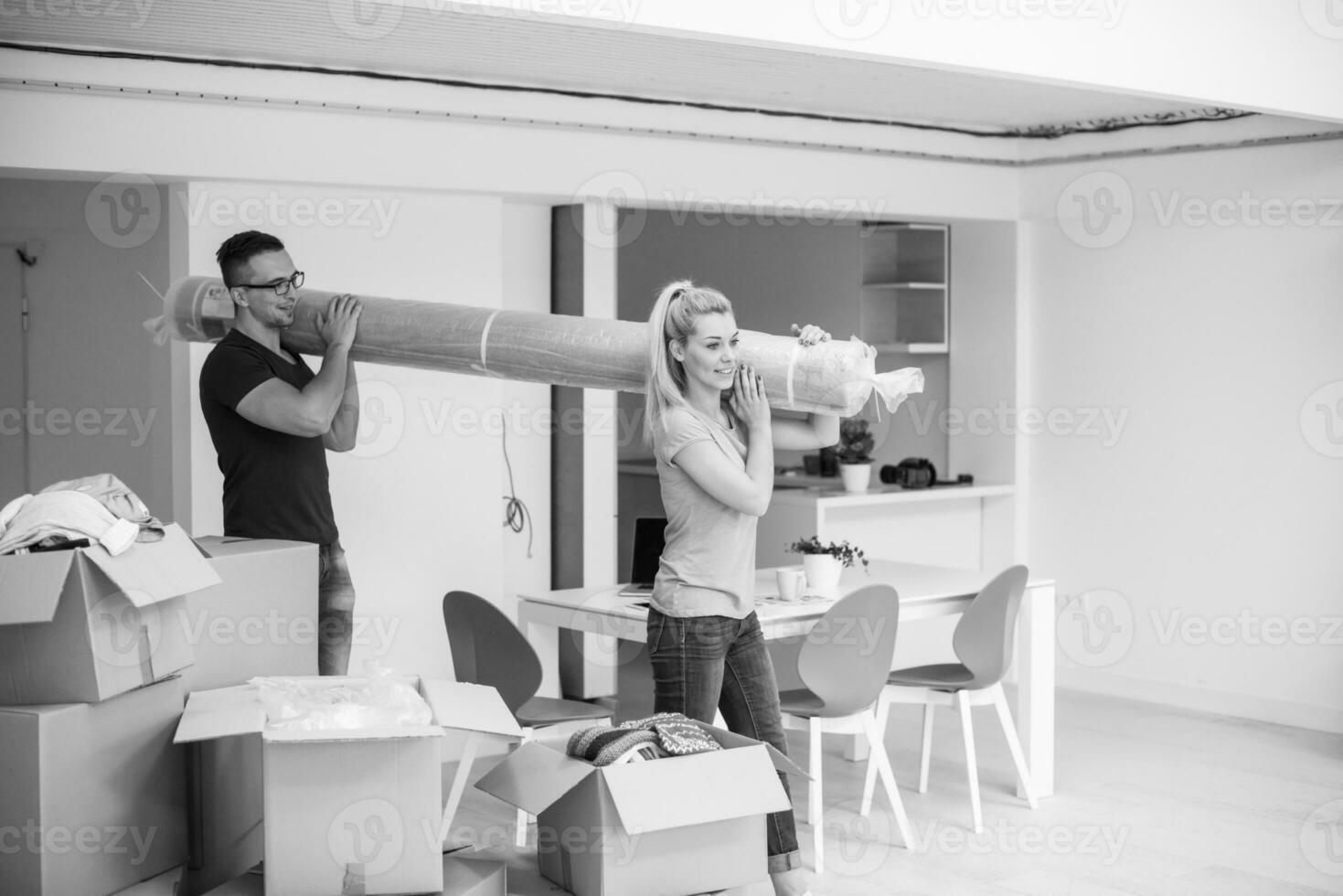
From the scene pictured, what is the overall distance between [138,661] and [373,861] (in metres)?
0.56

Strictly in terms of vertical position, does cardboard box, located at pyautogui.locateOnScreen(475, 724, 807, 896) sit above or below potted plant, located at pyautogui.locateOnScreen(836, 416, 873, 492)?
below

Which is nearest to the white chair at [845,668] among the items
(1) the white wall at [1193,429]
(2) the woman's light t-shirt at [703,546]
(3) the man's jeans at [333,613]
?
(2) the woman's light t-shirt at [703,546]

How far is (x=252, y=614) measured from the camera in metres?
2.85

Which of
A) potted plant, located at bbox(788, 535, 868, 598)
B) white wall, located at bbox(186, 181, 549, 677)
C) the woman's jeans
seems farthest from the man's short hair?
potted plant, located at bbox(788, 535, 868, 598)

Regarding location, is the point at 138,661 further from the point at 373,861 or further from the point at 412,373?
the point at 412,373

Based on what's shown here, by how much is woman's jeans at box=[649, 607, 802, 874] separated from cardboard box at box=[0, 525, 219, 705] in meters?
1.19

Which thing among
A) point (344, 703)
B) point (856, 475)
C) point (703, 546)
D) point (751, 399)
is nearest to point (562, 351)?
point (751, 399)

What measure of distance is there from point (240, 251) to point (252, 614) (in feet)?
3.45

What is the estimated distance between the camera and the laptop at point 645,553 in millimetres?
4652

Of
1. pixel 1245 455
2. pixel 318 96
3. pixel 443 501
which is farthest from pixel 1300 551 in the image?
pixel 318 96

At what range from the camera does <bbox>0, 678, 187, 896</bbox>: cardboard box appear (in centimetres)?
225

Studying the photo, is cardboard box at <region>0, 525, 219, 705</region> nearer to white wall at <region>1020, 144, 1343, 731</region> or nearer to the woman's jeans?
the woman's jeans

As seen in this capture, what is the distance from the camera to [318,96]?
495cm

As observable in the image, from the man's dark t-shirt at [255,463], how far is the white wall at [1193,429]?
4.17 metres
